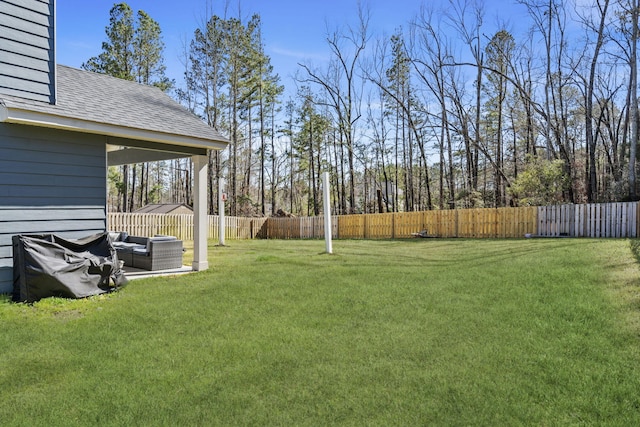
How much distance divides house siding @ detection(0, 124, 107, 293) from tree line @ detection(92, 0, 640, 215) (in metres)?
13.4

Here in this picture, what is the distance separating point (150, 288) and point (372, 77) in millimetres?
18500

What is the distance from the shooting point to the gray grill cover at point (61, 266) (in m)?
4.43

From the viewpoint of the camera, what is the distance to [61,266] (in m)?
4.61

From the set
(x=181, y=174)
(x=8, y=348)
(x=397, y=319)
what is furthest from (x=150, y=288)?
(x=181, y=174)

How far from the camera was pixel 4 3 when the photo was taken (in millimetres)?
4840

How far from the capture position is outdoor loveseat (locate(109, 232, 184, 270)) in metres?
6.58

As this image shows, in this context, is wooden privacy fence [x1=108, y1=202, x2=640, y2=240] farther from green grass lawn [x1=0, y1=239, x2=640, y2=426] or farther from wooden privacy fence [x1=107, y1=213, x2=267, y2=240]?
green grass lawn [x1=0, y1=239, x2=640, y2=426]

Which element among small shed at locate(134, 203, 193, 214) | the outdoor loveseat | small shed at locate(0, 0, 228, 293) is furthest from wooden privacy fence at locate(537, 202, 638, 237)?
small shed at locate(134, 203, 193, 214)

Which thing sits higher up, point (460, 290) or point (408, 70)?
point (408, 70)

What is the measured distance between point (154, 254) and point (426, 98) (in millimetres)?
16852

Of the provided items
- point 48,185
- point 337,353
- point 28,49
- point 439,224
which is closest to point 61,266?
point 48,185

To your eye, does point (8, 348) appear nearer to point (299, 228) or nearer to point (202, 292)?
point (202, 292)

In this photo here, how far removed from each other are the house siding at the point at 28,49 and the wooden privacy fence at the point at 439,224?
9.13 meters

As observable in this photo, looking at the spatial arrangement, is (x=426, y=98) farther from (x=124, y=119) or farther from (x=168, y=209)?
(x=124, y=119)
